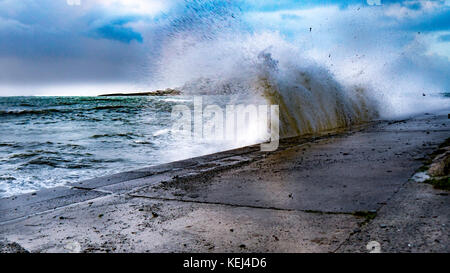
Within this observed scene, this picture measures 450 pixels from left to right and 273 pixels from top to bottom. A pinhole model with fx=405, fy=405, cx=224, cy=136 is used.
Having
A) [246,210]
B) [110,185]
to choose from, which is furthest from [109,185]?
[246,210]

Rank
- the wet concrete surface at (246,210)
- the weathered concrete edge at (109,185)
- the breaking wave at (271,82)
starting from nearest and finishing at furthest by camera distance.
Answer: the wet concrete surface at (246,210)
the weathered concrete edge at (109,185)
the breaking wave at (271,82)

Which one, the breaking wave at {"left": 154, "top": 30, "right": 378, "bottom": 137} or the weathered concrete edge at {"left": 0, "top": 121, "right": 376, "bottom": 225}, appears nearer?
the weathered concrete edge at {"left": 0, "top": 121, "right": 376, "bottom": 225}

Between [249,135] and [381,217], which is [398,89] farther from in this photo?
[381,217]

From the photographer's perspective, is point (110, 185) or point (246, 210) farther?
point (110, 185)

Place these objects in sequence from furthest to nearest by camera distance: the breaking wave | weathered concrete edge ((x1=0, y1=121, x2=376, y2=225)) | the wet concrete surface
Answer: the breaking wave → weathered concrete edge ((x1=0, y1=121, x2=376, y2=225)) → the wet concrete surface

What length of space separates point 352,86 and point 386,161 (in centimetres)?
1011

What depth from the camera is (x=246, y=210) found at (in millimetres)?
3066

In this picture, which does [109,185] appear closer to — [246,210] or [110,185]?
[110,185]

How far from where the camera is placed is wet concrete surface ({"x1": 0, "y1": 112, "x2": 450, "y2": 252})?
93.4 inches

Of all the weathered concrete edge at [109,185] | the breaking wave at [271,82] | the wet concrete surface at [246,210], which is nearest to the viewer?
the wet concrete surface at [246,210]

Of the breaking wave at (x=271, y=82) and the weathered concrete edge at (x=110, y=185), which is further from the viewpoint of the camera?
the breaking wave at (x=271, y=82)

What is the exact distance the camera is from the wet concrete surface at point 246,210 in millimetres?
2373

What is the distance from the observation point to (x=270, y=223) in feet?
8.88
